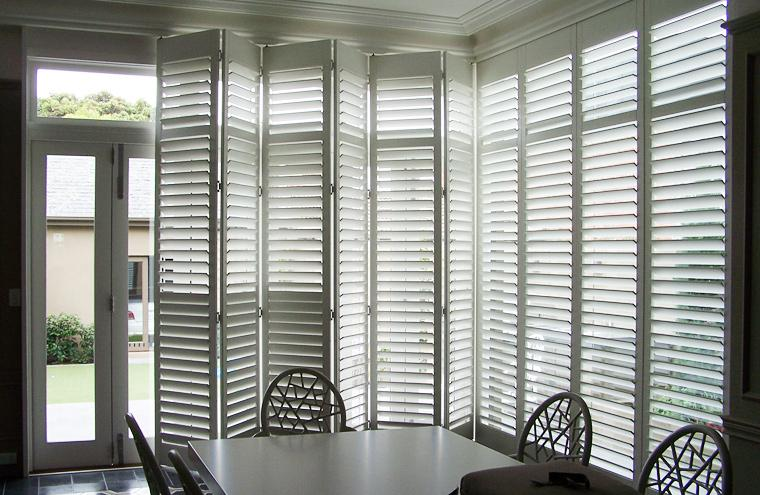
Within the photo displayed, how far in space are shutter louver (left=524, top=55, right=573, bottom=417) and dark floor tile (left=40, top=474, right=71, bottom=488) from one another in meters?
2.92

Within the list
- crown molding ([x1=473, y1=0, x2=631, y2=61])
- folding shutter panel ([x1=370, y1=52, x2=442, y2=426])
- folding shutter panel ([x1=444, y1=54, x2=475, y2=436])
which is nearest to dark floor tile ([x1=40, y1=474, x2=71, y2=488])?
folding shutter panel ([x1=370, y1=52, x2=442, y2=426])

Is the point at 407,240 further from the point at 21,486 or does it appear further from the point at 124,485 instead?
the point at 21,486

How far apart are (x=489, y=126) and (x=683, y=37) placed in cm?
156

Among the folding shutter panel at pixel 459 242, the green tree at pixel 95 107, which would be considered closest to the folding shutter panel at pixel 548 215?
the folding shutter panel at pixel 459 242

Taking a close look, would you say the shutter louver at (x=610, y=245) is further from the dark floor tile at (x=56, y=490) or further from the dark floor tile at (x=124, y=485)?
the dark floor tile at (x=56, y=490)

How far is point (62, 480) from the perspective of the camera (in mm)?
4102

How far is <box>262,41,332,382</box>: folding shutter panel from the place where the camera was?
13.6 ft

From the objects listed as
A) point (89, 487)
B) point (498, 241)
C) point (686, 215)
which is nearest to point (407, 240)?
point (498, 241)

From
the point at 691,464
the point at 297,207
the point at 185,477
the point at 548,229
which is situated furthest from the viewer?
the point at 297,207

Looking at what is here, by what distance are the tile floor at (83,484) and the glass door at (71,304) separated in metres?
0.13

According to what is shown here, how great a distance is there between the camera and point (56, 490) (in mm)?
3932

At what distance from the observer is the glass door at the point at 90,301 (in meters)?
4.26

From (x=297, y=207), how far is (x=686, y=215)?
88.6 inches

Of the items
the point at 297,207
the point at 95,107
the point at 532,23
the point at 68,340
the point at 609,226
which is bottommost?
the point at 68,340
